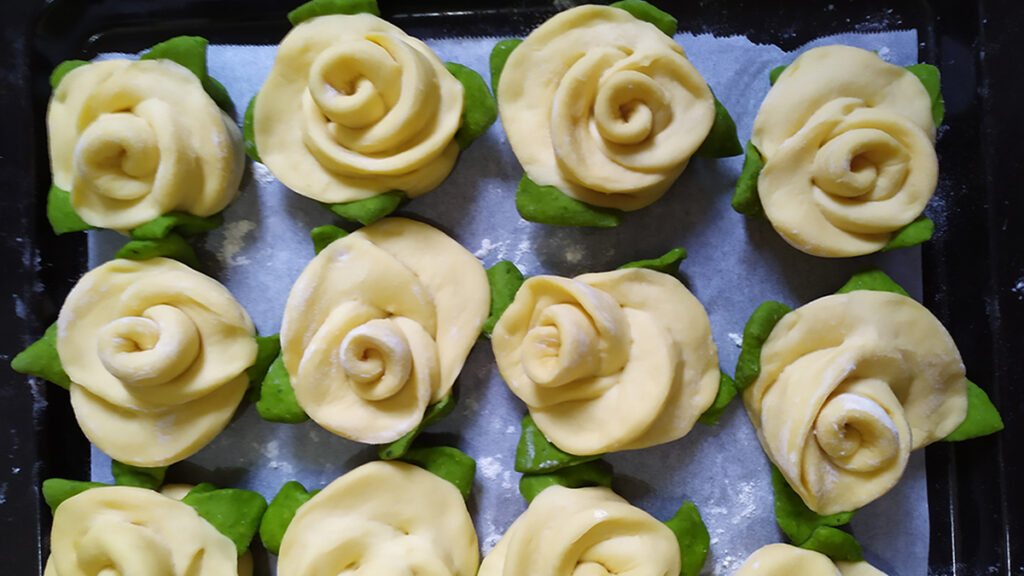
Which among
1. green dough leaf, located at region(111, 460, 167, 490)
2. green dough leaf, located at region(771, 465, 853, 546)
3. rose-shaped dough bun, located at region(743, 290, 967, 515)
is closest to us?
rose-shaped dough bun, located at region(743, 290, 967, 515)

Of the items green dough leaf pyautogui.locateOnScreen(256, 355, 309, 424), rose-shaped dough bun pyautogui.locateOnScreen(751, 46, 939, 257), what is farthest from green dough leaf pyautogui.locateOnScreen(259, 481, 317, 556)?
rose-shaped dough bun pyautogui.locateOnScreen(751, 46, 939, 257)

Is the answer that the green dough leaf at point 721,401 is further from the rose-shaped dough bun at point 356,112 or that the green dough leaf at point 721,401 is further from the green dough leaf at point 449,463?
the rose-shaped dough bun at point 356,112

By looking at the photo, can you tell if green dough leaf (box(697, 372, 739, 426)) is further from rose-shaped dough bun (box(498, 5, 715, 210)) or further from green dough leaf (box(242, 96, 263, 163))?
green dough leaf (box(242, 96, 263, 163))

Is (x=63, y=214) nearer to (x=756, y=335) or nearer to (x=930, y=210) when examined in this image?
(x=756, y=335)

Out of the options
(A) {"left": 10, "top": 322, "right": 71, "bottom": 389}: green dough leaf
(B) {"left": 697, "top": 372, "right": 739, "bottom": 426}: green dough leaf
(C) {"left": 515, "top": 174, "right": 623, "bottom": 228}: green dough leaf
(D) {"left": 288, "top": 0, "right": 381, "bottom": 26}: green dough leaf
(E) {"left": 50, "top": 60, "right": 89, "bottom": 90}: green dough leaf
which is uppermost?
(D) {"left": 288, "top": 0, "right": 381, "bottom": 26}: green dough leaf

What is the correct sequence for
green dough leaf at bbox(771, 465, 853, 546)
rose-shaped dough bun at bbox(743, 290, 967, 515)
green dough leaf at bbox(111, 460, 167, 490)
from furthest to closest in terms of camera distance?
green dough leaf at bbox(111, 460, 167, 490) → green dough leaf at bbox(771, 465, 853, 546) → rose-shaped dough bun at bbox(743, 290, 967, 515)

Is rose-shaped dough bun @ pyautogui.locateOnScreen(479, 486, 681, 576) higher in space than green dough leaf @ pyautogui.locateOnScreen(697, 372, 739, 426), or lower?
lower
